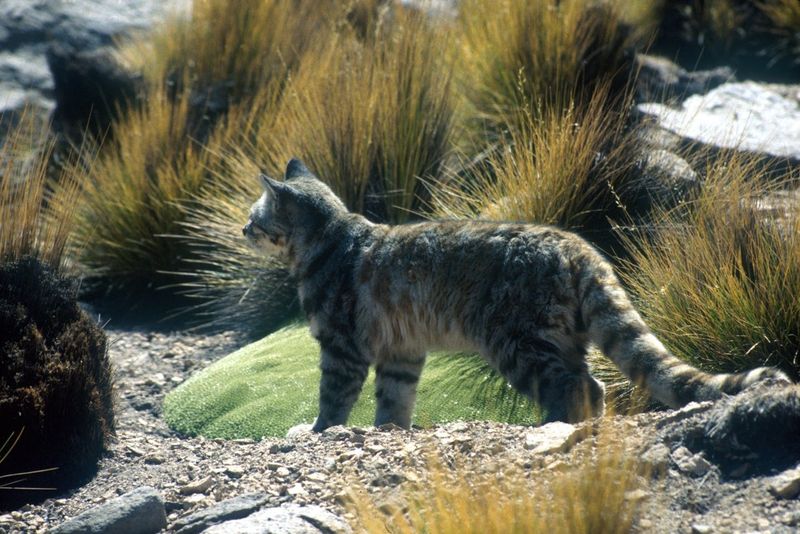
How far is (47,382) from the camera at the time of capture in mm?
5180

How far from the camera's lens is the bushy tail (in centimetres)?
407

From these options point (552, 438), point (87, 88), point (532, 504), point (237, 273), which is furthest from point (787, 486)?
point (87, 88)

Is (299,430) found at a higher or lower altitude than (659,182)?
lower

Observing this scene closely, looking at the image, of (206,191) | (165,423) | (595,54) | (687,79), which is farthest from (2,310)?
(687,79)

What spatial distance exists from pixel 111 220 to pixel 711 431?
650 cm

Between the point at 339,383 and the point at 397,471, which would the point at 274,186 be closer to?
the point at 339,383

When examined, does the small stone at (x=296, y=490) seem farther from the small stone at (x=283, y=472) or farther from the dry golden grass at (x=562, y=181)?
the dry golden grass at (x=562, y=181)

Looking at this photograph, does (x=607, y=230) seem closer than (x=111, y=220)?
Yes

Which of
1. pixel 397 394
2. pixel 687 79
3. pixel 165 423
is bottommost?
pixel 165 423

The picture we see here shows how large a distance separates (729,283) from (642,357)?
3.17 feet

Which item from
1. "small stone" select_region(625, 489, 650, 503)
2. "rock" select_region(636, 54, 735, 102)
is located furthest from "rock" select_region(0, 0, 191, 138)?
"small stone" select_region(625, 489, 650, 503)

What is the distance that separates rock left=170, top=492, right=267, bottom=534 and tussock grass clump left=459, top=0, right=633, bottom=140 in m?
4.74

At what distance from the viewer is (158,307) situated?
894 centimetres

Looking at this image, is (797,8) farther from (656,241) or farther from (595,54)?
(656,241)
